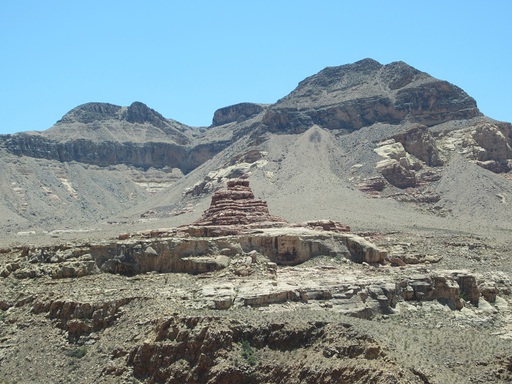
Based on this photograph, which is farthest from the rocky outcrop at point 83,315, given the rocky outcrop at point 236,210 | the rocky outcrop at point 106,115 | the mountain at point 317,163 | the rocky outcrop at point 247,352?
the rocky outcrop at point 106,115

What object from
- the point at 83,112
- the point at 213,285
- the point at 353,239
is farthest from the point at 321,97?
the point at 213,285

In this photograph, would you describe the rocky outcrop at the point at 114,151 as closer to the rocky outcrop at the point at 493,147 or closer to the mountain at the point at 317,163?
A: the mountain at the point at 317,163

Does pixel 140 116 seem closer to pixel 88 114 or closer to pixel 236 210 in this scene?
pixel 88 114

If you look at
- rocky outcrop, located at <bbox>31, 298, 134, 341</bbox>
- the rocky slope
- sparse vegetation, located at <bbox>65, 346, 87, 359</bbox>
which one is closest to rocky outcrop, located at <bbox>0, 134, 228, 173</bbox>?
the rocky slope

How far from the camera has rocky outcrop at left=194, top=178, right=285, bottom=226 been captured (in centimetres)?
5434

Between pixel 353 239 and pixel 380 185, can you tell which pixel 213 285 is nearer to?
pixel 353 239

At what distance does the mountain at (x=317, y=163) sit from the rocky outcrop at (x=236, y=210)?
24.3m

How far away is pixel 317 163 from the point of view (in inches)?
4769

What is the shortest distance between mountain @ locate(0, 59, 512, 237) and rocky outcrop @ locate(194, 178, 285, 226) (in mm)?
24272

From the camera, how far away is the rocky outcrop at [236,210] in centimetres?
5434

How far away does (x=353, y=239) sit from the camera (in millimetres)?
50875

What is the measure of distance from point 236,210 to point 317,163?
6606 centimetres

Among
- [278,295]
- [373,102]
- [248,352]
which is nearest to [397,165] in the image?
[373,102]

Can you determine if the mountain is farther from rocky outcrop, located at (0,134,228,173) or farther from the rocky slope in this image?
the rocky slope
